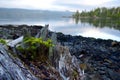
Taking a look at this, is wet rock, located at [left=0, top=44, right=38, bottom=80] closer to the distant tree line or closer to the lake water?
the lake water

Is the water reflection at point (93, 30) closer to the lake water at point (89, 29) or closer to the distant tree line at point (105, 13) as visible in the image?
the lake water at point (89, 29)

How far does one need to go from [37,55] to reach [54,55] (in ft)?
2.73


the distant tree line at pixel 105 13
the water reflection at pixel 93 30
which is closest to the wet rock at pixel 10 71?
the water reflection at pixel 93 30

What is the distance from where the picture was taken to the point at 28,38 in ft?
24.1

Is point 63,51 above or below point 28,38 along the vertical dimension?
below

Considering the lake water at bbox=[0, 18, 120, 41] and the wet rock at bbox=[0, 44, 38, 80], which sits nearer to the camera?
the wet rock at bbox=[0, 44, 38, 80]

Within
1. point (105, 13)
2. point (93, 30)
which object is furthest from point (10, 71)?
point (105, 13)

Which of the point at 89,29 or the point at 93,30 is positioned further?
the point at 89,29

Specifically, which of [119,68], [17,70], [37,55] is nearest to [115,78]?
[119,68]

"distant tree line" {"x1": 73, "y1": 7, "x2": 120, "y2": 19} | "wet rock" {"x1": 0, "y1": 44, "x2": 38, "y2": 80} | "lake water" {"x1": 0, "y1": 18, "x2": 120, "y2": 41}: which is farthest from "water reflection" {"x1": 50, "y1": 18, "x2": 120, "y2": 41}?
"distant tree line" {"x1": 73, "y1": 7, "x2": 120, "y2": 19}

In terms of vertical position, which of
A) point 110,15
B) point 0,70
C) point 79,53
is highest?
point 0,70

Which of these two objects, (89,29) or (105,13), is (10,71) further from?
(105,13)

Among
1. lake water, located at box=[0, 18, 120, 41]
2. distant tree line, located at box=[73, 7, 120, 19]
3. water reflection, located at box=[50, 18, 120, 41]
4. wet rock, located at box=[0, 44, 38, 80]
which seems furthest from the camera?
distant tree line, located at box=[73, 7, 120, 19]

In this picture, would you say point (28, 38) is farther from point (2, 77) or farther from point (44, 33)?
point (2, 77)
